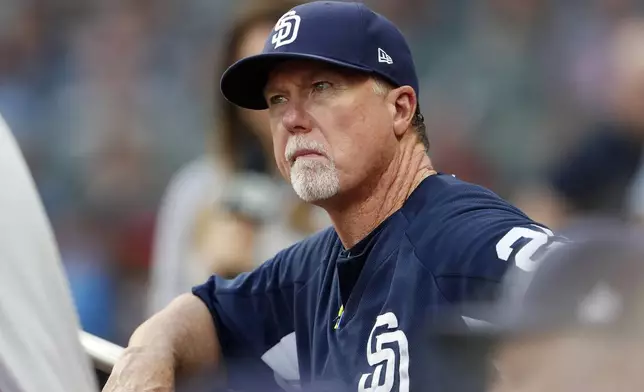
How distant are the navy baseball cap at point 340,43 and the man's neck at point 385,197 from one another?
6.0 inches

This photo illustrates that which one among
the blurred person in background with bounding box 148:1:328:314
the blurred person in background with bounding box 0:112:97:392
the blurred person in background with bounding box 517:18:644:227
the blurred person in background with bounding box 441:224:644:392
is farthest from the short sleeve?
the blurred person in background with bounding box 148:1:328:314

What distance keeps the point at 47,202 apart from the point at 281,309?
3664 mm

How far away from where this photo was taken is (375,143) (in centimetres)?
209

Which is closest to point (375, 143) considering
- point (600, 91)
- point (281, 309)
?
point (281, 309)

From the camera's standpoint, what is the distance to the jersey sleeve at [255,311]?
2.42 m

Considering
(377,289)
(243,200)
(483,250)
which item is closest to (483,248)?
(483,250)

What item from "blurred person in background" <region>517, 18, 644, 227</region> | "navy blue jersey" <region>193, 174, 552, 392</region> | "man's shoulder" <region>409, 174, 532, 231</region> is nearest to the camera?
"navy blue jersey" <region>193, 174, 552, 392</region>

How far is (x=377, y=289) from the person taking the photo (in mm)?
1985

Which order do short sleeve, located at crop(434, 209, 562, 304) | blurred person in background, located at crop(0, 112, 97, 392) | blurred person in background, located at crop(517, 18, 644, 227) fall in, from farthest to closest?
blurred person in background, located at crop(517, 18, 644, 227) → blurred person in background, located at crop(0, 112, 97, 392) → short sleeve, located at crop(434, 209, 562, 304)

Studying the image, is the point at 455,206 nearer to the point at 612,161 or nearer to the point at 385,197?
the point at 385,197

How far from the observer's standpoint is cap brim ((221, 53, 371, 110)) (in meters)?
2.01

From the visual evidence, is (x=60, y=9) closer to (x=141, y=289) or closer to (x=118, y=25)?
(x=118, y=25)

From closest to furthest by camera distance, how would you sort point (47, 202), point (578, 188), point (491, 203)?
point (491, 203) < point (578, 188) < point (47, 202)

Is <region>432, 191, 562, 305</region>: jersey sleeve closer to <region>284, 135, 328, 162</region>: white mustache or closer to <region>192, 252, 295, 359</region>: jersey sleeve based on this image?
<region>284, 135, 328, 162</region>: white mustache
